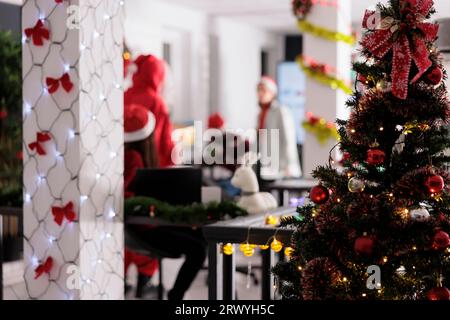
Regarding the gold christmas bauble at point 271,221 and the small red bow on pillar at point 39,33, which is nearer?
the gold christmas bauble at point 271,221

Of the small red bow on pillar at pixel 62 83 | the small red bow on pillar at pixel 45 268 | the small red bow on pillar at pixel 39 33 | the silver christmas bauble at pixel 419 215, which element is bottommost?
the small red bow on pillar at pixel 45 268

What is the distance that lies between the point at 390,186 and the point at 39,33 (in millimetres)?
1968

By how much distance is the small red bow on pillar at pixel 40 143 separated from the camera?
364 cm

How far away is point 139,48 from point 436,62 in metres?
6.36

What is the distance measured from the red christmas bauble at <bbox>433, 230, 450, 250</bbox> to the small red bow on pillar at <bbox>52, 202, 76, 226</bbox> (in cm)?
186

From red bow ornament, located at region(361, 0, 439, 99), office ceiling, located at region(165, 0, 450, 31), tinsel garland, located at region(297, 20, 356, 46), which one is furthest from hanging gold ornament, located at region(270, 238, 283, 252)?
office ceiling, located at region(165, 0, 450, 31)

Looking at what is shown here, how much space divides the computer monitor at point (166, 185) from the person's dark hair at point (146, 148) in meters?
0.53

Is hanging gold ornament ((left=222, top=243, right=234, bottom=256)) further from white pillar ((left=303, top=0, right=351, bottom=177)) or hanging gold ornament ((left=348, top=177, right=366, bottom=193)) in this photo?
white pillar ((left=303, top=0, right=351, bottom=177))

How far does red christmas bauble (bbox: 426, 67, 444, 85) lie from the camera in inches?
94.0

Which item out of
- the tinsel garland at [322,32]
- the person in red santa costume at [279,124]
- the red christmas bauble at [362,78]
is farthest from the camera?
the person in red santa costume at [279,124]

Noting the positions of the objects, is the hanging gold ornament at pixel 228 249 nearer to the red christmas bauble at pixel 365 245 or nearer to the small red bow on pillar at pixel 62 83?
the red christmas bauble at pixel 365 245

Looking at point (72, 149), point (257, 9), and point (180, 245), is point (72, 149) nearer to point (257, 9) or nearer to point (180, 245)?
point (180, 245)

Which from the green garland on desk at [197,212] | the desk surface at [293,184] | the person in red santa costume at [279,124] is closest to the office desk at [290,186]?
the desk surface at [293,184]

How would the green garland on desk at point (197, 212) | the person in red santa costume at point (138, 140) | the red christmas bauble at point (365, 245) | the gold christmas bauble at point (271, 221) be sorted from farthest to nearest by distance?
the person in red santa costume at point (138, 140) → the green garland on desk at point (197, 212) → the gold christmas bauble at point (271, 221) → the red christmas bauble at point (365, 245)
